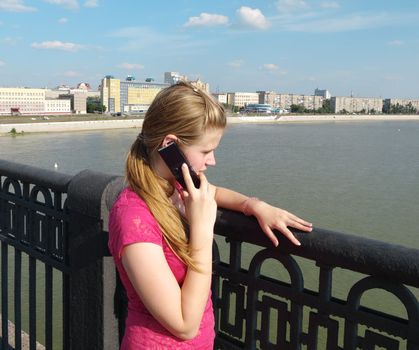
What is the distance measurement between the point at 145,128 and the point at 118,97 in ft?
431

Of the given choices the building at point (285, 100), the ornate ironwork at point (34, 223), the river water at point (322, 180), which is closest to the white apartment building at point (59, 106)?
the river water at point (322, 180)

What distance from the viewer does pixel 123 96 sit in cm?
13112

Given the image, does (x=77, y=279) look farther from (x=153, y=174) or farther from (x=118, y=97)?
(x=118, y=97)

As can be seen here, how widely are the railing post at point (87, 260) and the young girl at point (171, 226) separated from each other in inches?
21.5

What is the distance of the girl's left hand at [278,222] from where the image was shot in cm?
159

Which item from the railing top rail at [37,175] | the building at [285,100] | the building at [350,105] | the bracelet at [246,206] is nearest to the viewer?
the bracelet at [246,206]

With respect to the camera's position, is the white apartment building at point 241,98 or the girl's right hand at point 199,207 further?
the white apartment building at point 241,98

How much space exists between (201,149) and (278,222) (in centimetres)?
34

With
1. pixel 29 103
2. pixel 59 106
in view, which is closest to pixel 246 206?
pixel 29 103

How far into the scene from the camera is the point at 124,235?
4.89ft

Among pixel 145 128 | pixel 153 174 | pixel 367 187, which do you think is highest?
pixel 145 128

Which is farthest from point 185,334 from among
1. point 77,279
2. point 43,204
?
point 43,204

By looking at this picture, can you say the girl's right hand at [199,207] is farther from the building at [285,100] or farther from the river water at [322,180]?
the building at [285,100]

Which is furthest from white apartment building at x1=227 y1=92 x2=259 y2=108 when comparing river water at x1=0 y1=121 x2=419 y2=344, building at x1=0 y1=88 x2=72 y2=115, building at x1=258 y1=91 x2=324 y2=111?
→ river water at x1=0 y1=121 x2=419 y2=344
